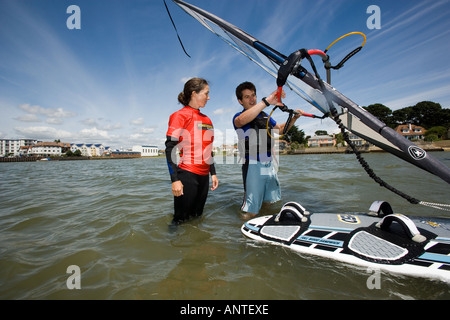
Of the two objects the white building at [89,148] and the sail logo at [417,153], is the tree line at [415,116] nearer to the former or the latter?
the sail logo at [417,153]

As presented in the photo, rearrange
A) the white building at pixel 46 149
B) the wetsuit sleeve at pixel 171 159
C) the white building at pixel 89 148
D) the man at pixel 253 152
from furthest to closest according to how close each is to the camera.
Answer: the white building at pixel 89 148 < the white building at pixel 46 149 < the man at pixel 253 152 < the wetsuit sleeve at pixel 171 159

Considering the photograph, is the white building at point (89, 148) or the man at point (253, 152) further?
the white building at point (89, 148)

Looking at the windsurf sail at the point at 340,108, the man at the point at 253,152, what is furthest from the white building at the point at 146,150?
the windsurf sail at the point at 340,108

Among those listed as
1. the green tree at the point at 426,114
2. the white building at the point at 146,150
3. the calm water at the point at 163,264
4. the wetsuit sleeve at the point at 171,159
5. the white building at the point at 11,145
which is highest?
the green tree at the point at 426,114

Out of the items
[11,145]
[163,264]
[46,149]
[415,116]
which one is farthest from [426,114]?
[11,145]

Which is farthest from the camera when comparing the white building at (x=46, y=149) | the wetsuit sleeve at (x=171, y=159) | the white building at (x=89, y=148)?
the white building at (x=89, y=148)

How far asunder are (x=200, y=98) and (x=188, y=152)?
93 cm

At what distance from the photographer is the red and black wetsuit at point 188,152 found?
312 cm

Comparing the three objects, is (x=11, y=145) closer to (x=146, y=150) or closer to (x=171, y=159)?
(x=146, y=150)

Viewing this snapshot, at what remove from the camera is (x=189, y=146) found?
129 inches

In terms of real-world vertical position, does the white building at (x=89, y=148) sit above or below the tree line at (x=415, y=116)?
below

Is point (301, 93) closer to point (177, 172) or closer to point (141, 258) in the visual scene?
point (177, 172)

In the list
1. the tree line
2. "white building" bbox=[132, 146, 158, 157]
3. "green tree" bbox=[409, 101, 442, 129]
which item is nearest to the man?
the tree line
